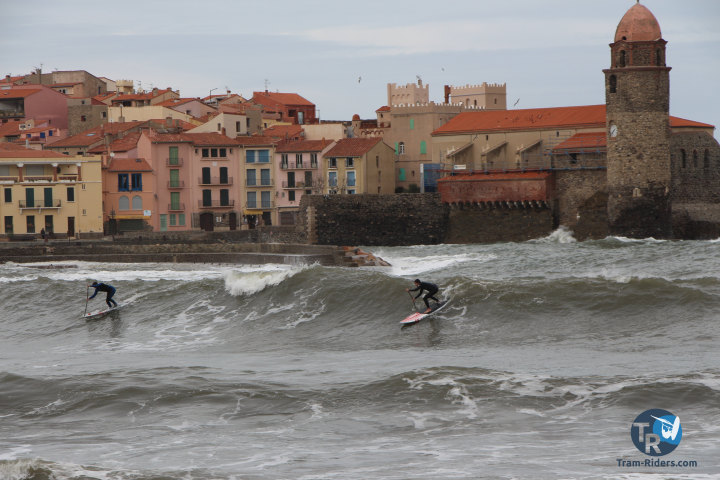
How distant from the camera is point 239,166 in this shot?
209 feet

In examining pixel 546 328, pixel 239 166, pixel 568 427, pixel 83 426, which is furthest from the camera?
pixel 239 166

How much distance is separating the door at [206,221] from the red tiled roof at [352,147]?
771 centimetres

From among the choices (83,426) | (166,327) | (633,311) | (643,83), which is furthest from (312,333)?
(643,83)

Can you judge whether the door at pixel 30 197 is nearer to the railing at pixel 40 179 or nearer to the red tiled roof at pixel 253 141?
the railing at pixel 40 179

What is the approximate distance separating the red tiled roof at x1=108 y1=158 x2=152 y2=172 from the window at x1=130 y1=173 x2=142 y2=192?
310 mm

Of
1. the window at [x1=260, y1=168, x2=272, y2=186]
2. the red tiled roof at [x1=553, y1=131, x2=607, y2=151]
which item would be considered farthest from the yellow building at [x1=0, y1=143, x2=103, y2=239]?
the red tiled roof at [x1=553, y1=131, x2=607, y2=151]

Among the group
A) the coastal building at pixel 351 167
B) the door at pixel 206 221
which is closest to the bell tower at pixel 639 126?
the coastal building at pixel 351 167

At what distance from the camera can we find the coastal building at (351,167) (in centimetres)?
6538

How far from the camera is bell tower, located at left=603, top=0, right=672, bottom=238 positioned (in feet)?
171

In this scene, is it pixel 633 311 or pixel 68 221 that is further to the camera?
pixel 68 221

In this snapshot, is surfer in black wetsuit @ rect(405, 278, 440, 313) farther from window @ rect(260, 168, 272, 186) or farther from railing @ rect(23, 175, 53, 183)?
window @ rect(260, 168, 272, 186)

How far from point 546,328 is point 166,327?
8.34m

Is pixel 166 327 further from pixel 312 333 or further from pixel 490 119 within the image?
pixel 490 119

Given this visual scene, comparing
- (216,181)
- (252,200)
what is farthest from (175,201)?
(252,200)
